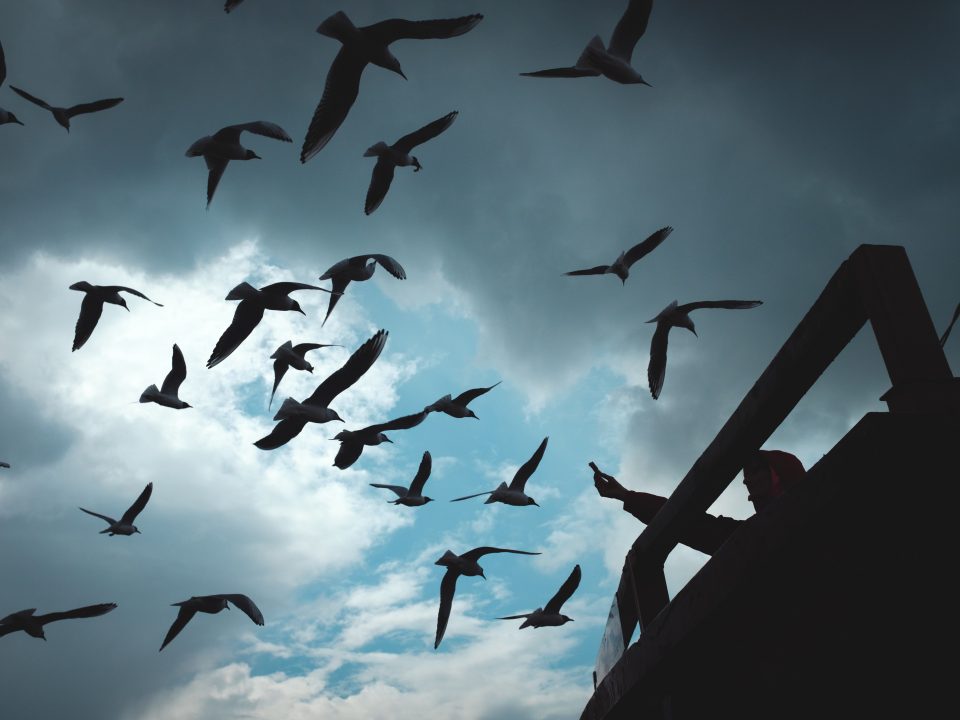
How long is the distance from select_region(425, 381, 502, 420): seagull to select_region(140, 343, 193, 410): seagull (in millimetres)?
4087

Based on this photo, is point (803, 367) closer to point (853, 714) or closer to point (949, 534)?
point (949, 534)

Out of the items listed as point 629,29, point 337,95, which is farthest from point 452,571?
point 629,29

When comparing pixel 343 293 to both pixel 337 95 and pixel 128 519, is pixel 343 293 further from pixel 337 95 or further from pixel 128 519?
pixel 128 519

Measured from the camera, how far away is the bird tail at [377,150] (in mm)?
8648

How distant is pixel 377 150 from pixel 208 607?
675 centimetres

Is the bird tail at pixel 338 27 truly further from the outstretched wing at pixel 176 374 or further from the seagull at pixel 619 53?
the outstretched wing at pixel 176 374

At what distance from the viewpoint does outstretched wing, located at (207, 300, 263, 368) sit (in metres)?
8.89

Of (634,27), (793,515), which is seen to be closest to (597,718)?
(793,515)

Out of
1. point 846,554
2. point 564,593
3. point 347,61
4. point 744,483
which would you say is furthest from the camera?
point 564,593

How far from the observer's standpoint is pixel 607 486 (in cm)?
564

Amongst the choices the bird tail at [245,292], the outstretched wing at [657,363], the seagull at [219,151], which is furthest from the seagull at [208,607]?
the outstretched wing at [657,363]

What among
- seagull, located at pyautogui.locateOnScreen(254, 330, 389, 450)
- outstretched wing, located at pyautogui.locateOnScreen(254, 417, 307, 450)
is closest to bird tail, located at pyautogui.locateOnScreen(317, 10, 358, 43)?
seagull, located at pyautogui.locateOnScreen(254, 330, 389, 450)

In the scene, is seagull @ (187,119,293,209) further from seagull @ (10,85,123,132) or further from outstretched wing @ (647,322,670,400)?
outstretched wing @ (647,322,670,400)

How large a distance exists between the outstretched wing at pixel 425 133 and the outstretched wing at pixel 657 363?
154 inches
